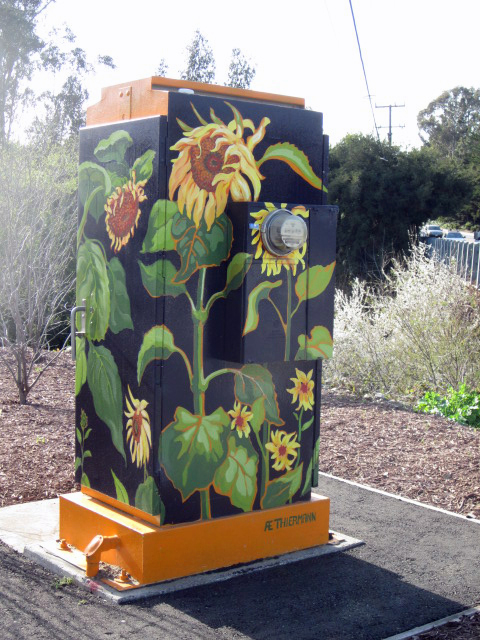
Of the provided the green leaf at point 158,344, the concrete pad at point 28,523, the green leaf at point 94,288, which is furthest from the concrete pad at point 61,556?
the green leaf at point 94,288

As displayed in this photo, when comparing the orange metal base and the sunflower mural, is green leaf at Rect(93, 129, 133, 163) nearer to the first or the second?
the sunflower mural

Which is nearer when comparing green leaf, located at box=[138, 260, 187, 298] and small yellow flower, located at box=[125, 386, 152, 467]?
green leaf, located at box=[138, 260, 187, 298]

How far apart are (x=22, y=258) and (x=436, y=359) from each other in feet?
16.2

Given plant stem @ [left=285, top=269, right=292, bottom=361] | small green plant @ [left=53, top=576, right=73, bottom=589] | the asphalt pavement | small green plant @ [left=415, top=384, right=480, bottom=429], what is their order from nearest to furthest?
the asphalt pavement → small green plant @ [left=53, top=576, right=73, bottom=589] → plant stem @ [left=285, top=269, right=292, bottom=361] → small green plant @ [left=415, top=384, right=480, bottom=429]

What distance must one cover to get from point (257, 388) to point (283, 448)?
39cm

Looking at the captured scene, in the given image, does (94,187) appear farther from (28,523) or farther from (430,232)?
(430,232)

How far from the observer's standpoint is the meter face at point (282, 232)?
3.87m

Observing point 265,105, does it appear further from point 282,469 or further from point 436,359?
point 436,359

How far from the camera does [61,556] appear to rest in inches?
162

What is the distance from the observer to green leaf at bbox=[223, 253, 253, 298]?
12.6ft

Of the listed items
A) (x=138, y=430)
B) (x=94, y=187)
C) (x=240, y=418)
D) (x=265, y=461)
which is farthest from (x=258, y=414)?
(x=94, y=187)

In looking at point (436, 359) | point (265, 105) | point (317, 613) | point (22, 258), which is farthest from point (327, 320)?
point (436, 359)

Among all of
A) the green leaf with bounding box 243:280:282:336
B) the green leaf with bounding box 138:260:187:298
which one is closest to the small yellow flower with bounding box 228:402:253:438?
the green leaf with bounding box 243:280:282:336

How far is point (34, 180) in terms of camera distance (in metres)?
8.66
